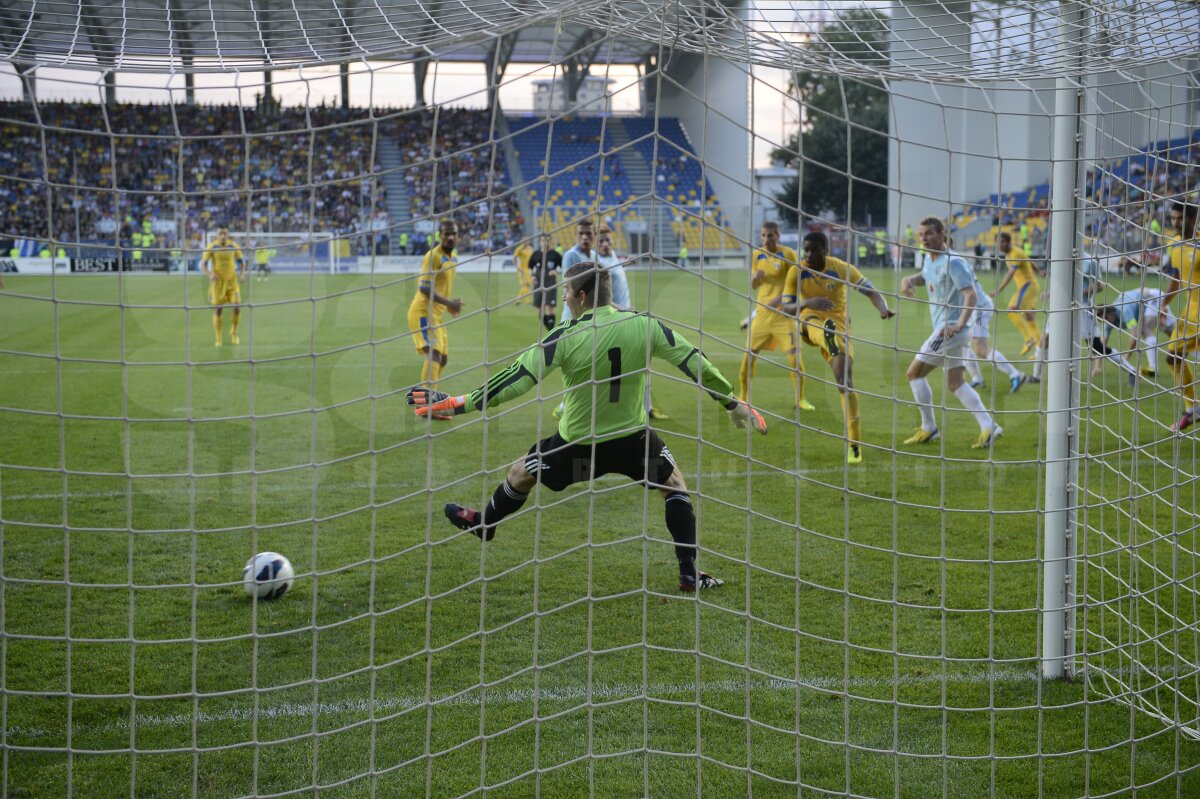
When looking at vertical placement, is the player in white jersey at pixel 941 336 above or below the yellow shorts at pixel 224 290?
above

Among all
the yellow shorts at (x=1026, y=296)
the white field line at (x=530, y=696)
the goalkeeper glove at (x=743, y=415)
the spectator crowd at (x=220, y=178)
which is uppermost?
the goalkeeper glove at (x=743, y=415)

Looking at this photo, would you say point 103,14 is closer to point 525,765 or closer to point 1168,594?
point 525,765

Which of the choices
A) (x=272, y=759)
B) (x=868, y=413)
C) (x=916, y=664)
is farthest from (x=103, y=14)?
(x=868, y=413)

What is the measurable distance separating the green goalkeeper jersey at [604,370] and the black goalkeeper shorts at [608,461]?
121 mm

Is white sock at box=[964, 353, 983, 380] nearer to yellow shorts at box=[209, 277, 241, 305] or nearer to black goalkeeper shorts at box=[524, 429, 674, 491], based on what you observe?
black goalkeeper shorts at box=[524, 429, 674, 491]

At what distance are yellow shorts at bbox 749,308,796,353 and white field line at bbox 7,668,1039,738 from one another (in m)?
5.12

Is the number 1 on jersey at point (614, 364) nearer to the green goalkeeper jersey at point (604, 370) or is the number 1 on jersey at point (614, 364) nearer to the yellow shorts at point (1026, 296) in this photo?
the green goalkeeper jersey at point (604, 370)

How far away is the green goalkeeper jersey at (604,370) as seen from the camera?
4887 mm

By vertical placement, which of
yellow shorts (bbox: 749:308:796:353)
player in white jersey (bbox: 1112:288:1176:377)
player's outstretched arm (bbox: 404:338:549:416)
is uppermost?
player in white jersey (bbox: 1112:288:1176:377)

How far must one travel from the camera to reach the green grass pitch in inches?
142

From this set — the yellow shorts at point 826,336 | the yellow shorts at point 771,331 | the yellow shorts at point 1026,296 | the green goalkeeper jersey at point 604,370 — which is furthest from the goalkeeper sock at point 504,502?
the yellow shorts at point 1026,296

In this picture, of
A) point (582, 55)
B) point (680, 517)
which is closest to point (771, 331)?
point (582, 55)

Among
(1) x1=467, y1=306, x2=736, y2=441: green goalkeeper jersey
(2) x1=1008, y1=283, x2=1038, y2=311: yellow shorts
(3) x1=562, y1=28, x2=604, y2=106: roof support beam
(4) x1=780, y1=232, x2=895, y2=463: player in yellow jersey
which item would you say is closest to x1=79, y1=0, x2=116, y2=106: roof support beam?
(3) x1=562, y1=28, x2=604, y2=106: roof support beam

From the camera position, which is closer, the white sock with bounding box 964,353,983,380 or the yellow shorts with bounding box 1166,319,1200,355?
the yellow shorts with bounding box 1166,319,1200,355
